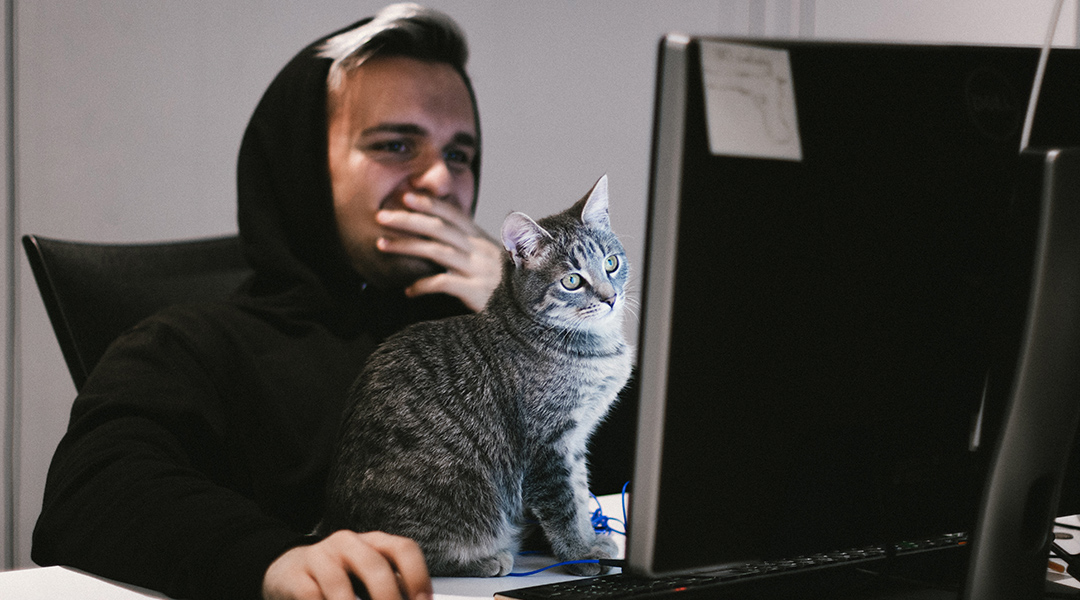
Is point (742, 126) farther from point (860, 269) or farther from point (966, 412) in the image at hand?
point (966, 412)

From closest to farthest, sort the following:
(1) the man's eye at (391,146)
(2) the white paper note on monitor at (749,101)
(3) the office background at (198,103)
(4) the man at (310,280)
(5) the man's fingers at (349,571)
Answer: (2) the white paper note on monitor at (749,101) → (5) the man's fingers at (349,571) → (4) the man at (310,280) → (1) the man's eye at (391,146) → (3) the office background at (198,103)

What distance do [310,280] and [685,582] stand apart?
722mm

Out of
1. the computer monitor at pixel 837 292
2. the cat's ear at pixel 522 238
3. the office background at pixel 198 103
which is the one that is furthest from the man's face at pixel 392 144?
the office background at pixel 198 103

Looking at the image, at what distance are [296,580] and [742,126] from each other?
43 centimetres

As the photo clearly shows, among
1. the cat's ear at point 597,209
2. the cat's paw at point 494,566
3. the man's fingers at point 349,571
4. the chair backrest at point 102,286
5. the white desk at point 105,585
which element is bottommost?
the white desk at point 105,585

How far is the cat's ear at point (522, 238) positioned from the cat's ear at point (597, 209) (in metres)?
0.04

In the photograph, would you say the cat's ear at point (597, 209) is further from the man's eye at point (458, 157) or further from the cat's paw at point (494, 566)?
the man's eye at point (458, 157)

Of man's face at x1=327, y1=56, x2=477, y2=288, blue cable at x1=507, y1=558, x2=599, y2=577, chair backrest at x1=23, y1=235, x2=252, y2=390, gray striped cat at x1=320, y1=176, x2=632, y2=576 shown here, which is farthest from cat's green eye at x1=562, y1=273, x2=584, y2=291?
chair backrest at x1=23, y1=235, x2=252, y2=390

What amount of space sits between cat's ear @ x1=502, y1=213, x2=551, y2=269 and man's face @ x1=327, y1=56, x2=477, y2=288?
14.5 inches

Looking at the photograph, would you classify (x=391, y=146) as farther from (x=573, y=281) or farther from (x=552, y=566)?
(x=552, y=566)

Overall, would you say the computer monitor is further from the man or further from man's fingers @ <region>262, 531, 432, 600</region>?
the man

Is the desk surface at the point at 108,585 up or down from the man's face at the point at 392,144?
down

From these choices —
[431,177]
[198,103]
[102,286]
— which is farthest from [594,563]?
[198,103]

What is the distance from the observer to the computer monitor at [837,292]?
1.35ft
